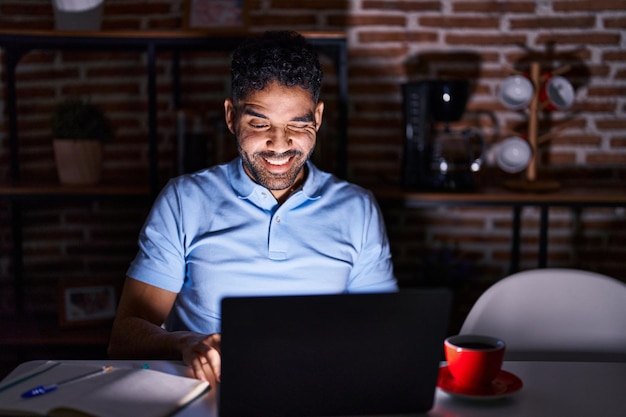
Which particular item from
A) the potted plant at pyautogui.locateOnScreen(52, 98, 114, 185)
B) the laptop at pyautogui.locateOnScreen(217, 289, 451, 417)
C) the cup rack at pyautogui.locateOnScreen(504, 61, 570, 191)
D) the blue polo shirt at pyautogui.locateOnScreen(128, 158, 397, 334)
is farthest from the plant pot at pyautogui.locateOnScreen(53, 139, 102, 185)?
the laptop at pyautogui.locateOnScreen(217, 289, 451, 417)

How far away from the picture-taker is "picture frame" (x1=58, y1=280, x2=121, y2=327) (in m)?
2.50

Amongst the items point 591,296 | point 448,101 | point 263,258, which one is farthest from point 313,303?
point 448,101

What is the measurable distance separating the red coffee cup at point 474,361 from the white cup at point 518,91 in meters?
1.44

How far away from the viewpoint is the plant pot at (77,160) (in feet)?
7.89

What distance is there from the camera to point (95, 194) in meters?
2.34

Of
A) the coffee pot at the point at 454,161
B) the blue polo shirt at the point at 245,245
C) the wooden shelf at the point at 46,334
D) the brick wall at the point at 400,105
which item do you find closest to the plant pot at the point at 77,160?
the brick wall at the point at 400,105

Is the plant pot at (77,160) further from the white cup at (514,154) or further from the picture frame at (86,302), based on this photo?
the white cup at (514,154)

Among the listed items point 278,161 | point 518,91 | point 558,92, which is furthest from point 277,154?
point 558,92

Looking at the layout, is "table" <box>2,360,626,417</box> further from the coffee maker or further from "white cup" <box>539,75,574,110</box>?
"white cup" <box>539,75,574,110</box>

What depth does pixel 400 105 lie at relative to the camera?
2.67 meters

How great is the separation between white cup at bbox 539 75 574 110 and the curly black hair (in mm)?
1147

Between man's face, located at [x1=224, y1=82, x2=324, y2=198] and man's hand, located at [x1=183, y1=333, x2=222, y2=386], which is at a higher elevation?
man's face, located at [x1=224, y1=82, x2=324, y2=198]

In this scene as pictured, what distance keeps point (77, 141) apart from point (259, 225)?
110 cm

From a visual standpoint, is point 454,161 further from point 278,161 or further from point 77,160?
point 77,160
